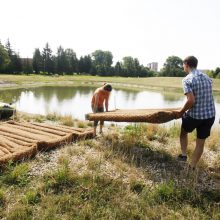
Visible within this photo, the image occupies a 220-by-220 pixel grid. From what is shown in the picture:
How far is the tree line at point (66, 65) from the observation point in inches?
2773

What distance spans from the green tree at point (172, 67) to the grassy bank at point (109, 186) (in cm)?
9269

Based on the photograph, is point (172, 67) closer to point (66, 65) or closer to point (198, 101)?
point (66, 65)

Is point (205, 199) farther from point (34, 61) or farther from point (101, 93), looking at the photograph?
point (34, 61)

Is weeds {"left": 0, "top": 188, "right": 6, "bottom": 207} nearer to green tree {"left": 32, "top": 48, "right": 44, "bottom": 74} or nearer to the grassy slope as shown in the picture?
the grassy slope

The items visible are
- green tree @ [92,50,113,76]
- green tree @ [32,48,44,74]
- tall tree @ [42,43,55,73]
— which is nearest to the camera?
green tree @ [32,48,44,74]

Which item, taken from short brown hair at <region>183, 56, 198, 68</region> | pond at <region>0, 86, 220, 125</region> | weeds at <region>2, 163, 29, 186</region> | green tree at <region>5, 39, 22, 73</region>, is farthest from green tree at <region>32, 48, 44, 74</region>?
short brown hair at <region>183, 56, 198, 68</region>

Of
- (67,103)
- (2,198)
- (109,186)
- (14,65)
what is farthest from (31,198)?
(14,65)

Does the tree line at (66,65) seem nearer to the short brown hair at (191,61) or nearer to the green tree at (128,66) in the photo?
the green tree at (128,66)

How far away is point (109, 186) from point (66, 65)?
80.6 meters

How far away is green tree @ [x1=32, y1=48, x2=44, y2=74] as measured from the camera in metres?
77.8

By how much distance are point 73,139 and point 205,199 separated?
3936 mm

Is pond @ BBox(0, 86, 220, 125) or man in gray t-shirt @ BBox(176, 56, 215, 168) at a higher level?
man in gray t-shirt @ BBox(176, 56, 215, 168)

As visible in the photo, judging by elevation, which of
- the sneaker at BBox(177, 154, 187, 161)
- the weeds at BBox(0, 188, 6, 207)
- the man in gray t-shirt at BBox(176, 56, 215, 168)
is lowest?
the weeds at BBox(0, 188, 6, 207)

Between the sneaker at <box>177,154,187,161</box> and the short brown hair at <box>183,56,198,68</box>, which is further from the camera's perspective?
the sneaker at <box>177,154,187,161</box>
